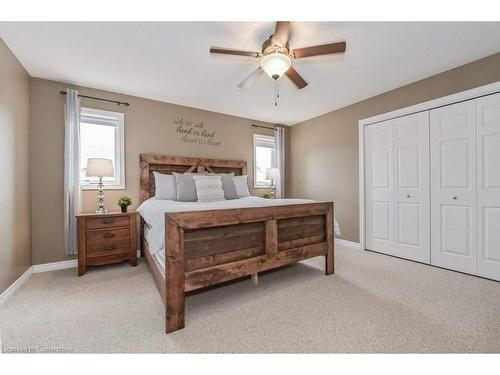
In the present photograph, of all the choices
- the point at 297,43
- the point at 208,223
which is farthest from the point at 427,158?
the point at 208,223

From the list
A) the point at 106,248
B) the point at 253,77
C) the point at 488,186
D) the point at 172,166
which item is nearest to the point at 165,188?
the point at 172,166

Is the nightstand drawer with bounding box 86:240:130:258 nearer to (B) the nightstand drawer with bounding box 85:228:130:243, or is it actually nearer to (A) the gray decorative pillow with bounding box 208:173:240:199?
(B) the nightstand drawer with bounding box 85:228:130:243

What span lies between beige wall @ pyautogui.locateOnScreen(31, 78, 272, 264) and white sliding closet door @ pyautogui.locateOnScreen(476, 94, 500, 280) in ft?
12.0

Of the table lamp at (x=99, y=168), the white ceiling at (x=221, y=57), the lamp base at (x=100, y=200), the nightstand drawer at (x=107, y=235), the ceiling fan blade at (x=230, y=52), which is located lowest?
the nightstand drawer at (x=107, y=235)

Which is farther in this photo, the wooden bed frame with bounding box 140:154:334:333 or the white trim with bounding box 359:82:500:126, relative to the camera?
the white trim with bounding box 359:82:500:126

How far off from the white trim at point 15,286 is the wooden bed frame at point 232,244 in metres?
1.34

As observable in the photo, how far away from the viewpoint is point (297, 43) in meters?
2.15

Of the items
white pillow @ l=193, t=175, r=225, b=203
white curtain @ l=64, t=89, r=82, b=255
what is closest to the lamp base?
white curtain @ l=64, t=89, r=82, b=255

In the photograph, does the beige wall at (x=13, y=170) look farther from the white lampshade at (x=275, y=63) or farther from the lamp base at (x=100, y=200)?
Answer: the white lampshade at (x=275, y=63)

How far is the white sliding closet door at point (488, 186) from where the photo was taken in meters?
2.41

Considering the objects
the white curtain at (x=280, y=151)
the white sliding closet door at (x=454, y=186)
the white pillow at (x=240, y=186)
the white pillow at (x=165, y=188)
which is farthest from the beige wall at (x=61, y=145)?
the white sliding closet door at (x=454, y=186)

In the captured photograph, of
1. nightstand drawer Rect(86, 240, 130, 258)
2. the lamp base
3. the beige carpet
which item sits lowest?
the beige carpet

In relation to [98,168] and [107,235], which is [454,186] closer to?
[107,235]

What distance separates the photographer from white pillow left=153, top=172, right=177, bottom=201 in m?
3.20
